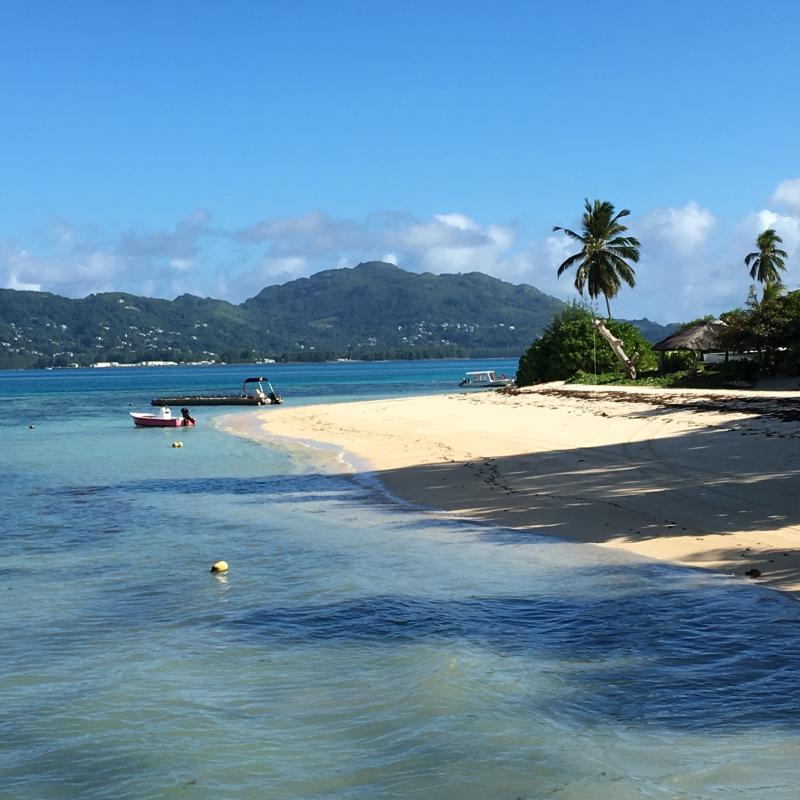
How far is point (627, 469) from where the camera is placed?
23656 mm

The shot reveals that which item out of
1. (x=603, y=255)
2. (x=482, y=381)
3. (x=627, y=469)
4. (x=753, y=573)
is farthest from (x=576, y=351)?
(x=753, y=573)

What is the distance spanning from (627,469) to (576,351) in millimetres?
41502

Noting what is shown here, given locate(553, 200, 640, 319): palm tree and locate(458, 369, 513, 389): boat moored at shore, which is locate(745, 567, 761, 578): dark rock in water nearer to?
locate(553, 200, 640, 319): palm tree

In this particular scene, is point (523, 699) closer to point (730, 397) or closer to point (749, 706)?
point (749, 706)

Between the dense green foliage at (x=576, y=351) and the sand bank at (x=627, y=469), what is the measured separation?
18286mm

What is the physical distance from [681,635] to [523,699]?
264 centimetres

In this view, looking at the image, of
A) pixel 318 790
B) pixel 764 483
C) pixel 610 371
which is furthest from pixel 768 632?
pixel 610 371

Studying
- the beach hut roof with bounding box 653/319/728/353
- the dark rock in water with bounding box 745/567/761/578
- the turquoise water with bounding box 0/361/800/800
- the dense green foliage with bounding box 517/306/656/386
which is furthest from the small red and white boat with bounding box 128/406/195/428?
the dark rock in water with bounding box 745/567/761/578

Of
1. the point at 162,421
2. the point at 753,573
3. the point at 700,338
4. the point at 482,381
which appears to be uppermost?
the point at 700,338

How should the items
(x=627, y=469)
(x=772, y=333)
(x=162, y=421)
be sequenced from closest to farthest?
1. (x=627, y=469)
2. (x=772, y=333)
3. (x=162, y=421)

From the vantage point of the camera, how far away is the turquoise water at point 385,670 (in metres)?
8.08

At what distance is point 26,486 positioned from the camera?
28.0 m

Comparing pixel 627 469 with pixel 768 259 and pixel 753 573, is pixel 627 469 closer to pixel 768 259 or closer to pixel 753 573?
pixel 753 573

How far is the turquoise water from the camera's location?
8.08 meters
